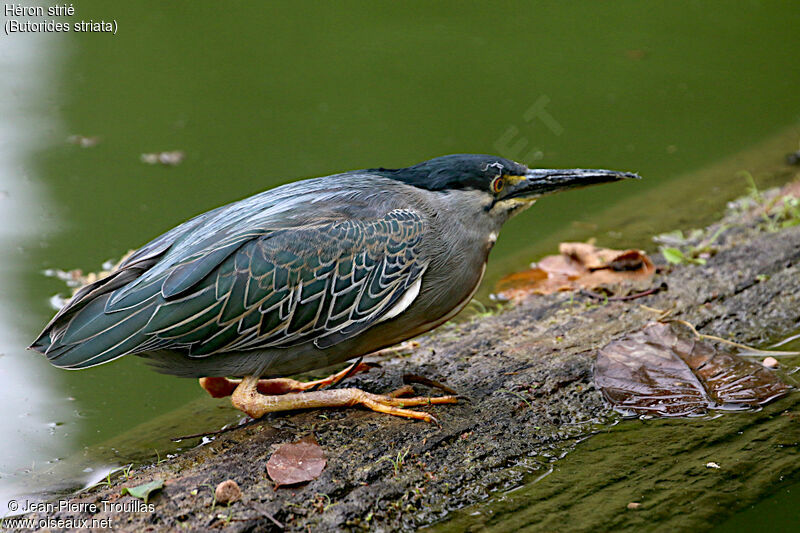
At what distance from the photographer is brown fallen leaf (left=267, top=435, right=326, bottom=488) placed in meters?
3.35

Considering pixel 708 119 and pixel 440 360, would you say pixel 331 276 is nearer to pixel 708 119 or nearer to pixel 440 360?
pixel 440 360

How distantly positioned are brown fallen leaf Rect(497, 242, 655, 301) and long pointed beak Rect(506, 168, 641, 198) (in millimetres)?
1150

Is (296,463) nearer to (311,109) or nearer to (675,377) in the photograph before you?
(675,377)

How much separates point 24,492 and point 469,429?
220 centimetres

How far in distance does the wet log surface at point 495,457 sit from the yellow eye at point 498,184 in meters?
0.93

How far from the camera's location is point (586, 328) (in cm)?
461

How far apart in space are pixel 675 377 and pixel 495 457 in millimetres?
1123

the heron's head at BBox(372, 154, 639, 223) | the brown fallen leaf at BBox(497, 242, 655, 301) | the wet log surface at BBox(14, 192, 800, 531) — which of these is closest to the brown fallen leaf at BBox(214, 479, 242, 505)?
the wet log surface at BBox(14, 192, 800, 531)

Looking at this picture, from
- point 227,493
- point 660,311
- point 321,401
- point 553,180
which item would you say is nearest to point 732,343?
point 660,311

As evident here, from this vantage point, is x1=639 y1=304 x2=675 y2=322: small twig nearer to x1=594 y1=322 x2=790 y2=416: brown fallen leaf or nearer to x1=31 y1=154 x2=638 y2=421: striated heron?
x1=594 y1=322 x2=790 y2=416: brown fallen leaf

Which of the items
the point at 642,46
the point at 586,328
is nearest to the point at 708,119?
the point at 642,46

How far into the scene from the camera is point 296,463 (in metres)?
3.43

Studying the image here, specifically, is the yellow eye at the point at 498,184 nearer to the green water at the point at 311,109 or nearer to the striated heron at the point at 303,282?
the striated heron at the point at 303,282

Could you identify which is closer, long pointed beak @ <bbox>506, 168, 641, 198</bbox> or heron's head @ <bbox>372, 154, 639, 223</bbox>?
heron's head @ <bbox>372, 154, 639, 223</bbox>
